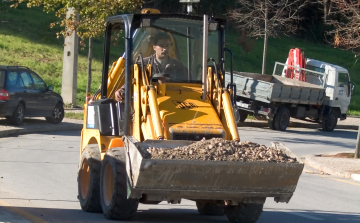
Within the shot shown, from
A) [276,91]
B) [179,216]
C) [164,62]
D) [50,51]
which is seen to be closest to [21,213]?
[179,216]

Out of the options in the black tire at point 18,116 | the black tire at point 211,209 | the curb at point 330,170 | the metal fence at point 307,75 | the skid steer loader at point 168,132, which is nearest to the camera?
the skid steer loader at point 168,132

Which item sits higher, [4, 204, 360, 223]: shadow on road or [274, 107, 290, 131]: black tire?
[4, 204, 360, 223]: shadow on road

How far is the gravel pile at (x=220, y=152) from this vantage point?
6.66m

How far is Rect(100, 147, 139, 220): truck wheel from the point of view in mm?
7148

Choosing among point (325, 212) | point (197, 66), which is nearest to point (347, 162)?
point (325, 212)

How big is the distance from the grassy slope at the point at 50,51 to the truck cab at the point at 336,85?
2689mm

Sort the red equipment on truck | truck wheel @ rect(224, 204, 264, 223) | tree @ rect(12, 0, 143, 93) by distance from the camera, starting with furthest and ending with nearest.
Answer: the red equipment on truck → tree @ rect(12, 0, 143, 93) → truck wheel @ rect(224, 204, 264, 223)

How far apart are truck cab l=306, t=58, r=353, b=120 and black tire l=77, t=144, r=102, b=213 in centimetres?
1903

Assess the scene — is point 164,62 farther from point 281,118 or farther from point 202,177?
point 281,118

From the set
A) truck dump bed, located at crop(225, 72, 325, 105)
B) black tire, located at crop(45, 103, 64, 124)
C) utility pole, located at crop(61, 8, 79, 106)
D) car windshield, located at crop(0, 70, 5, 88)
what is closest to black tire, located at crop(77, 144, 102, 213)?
car windshield, located at crop(0, 70, 5, 88)

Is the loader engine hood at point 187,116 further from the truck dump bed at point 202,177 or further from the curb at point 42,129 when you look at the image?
the curb at point 42,129

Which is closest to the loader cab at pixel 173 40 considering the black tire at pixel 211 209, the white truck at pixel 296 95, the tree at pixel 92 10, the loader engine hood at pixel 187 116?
the loader engine hood at pixel 187 116

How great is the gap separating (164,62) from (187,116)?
95 cm

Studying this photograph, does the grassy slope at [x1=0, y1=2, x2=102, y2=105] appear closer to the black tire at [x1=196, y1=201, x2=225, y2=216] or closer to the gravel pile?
the black tire at [x1=196, y1=201, x2=225, y2=216]
